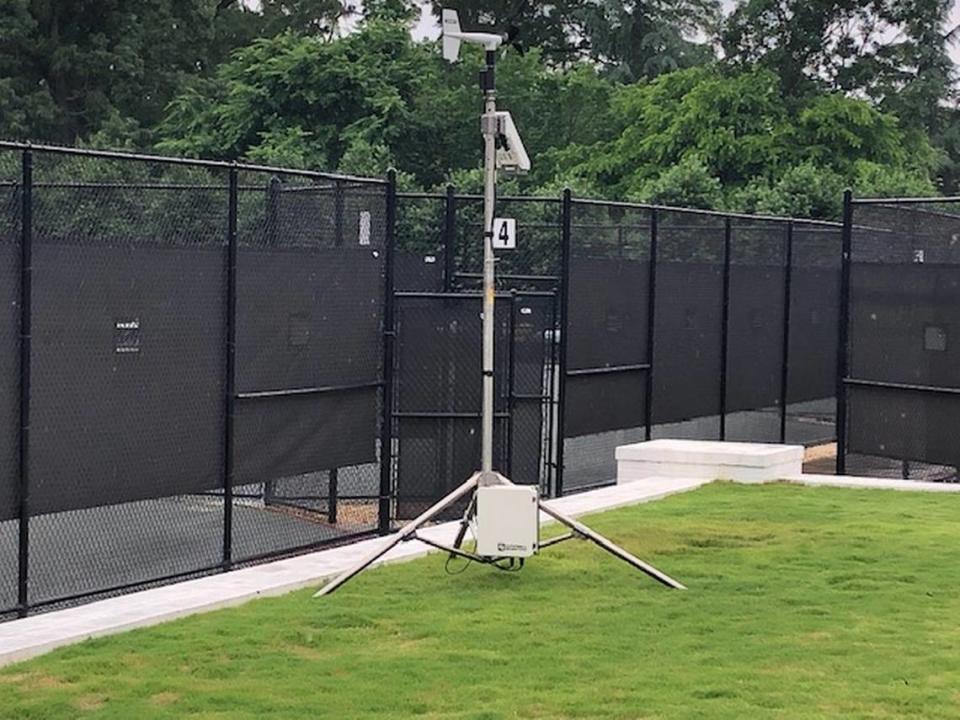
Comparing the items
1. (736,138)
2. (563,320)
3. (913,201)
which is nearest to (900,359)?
(913,201)

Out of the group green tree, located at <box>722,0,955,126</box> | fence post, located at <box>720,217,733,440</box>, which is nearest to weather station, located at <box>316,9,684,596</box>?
fence post, located at <box>720,217,733,440</box>

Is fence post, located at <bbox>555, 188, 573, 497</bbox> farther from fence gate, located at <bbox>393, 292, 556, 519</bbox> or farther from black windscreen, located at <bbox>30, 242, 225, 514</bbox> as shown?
black windscreen, located at <bbox>30, 242, 225, 514</bbox>

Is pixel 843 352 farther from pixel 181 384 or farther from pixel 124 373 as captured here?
pixel 124 373

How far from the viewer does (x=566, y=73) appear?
43188mm

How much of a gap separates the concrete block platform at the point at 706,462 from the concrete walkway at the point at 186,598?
202 centimetres

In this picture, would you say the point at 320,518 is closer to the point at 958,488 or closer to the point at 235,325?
the point at 235,325

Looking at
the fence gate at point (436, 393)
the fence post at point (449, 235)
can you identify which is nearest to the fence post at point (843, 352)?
the fence post at point (449, 235)

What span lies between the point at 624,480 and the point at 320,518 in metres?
2.67

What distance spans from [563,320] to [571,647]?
647cm

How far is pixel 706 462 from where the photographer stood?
12.9 m

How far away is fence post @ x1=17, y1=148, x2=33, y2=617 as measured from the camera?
7.73 meters

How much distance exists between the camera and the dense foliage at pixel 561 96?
3497 centimetres

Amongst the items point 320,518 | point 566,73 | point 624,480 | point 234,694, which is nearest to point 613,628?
point 234,694

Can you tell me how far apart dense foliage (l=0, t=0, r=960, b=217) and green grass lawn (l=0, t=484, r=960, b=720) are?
68.0 ft
